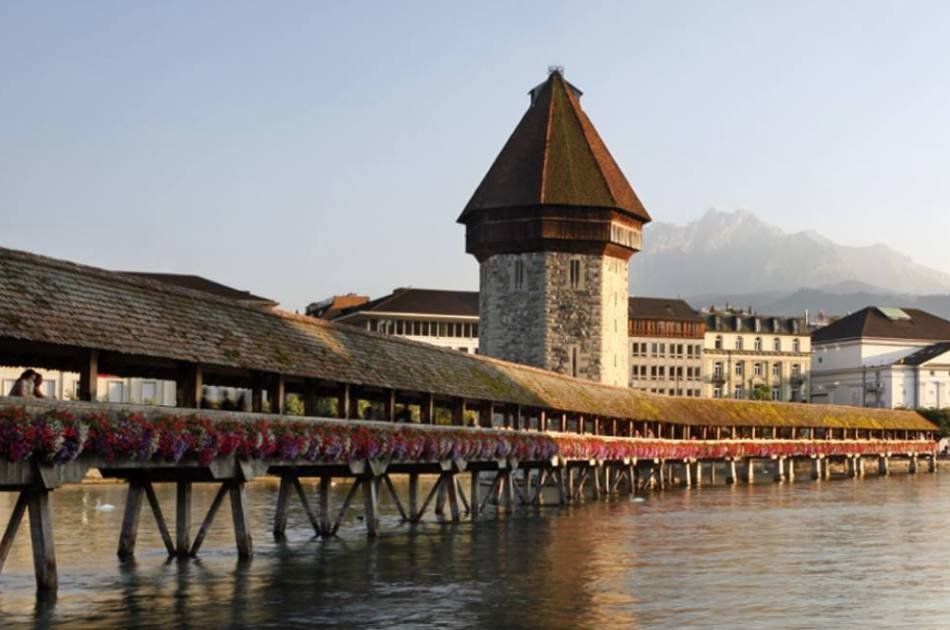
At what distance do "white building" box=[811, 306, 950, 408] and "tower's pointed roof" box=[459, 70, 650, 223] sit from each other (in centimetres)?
8180

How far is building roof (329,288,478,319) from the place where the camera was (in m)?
129

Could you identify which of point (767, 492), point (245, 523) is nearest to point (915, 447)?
point (767, 492)

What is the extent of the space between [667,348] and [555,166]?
234 ft

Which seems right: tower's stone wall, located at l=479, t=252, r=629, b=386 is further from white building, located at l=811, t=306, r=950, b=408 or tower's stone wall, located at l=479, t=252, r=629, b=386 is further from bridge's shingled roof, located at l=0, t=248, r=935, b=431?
white building, located at l=811, t=306, r=950, b=408

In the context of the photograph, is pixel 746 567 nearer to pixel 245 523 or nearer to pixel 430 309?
pixel 245 523

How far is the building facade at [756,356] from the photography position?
152 m

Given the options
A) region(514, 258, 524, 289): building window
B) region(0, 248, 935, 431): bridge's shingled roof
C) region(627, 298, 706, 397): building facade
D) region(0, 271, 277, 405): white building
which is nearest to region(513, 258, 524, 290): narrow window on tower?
region(514, 258, 524, 289): building window

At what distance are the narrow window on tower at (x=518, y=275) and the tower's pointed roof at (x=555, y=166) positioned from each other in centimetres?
291

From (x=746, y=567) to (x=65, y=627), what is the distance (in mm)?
14453

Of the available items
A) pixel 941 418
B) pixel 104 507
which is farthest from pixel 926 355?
pixel 104 507

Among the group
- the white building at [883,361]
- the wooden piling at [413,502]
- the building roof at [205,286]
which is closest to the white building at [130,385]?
the building roof at [205,286]

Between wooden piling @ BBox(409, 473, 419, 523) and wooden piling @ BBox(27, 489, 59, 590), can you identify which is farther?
wooden piling @ BBox(409, 473, 419, 523)

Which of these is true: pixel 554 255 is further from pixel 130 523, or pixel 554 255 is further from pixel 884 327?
pixel 884 327

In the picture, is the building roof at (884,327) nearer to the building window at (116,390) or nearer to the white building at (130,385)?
the white building at (130,385)
